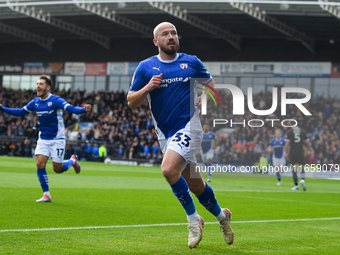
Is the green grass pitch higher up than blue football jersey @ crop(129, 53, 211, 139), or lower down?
lower down

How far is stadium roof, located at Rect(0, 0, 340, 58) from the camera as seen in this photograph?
114 feet

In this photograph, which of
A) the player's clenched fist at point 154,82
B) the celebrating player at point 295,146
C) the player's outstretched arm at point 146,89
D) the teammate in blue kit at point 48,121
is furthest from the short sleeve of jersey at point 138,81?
the celebrating player at point 295,146

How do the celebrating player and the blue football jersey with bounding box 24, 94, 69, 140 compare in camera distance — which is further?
the celebrating player

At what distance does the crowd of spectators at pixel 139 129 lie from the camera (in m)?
22.5

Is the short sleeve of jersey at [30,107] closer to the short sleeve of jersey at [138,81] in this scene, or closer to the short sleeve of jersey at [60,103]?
the short sleeve of jersey at [60,103]

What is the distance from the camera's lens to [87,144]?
36.8 meters

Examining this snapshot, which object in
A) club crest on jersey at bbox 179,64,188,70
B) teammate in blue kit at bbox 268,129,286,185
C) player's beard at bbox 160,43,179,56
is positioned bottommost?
teammate in blue kit at bbox 268,129,286,185

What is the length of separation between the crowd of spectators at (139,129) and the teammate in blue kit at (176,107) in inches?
562

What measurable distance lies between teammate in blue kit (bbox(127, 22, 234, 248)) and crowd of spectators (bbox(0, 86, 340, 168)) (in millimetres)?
14268

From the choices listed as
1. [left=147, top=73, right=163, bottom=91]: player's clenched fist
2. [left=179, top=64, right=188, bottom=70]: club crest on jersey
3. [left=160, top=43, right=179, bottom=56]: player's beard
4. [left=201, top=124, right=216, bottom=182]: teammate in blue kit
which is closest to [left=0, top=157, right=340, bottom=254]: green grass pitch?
[left=147, top=73, right=163, bottom=91]: player's clenched fist

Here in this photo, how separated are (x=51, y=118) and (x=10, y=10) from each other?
105 ft

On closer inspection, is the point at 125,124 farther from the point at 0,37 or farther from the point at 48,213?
the point at 48,213

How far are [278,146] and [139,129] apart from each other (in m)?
21.1

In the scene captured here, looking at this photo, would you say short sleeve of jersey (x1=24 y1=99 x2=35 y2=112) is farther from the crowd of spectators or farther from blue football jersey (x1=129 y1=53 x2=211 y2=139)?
the crowd of spectators
